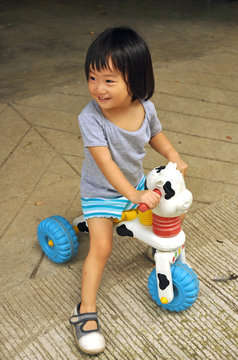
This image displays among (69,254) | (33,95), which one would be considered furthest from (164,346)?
(33,95)

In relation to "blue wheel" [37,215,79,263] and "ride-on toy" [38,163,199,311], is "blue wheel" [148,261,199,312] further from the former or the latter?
"blue wheel" [37,215,79,263]

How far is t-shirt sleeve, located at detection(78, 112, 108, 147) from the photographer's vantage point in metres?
1.45

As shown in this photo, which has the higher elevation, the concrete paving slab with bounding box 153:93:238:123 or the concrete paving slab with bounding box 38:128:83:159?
the concrete paving slab with bounding box 38:128:83:159

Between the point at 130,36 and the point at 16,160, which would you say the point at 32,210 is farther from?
the point at 130,36

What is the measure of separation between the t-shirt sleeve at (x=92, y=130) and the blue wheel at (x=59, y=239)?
38cm

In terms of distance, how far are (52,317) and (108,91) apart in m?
0.74

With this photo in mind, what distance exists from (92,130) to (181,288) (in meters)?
0.56

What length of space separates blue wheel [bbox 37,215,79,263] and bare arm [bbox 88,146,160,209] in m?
0.35

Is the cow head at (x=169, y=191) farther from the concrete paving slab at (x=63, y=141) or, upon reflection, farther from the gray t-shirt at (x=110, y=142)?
the concrete paving slab at (x=63, y=141)

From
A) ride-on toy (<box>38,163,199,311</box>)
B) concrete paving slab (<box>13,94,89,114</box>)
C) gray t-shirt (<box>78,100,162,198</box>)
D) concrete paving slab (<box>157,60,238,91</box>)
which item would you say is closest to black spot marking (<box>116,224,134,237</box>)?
ride-on toy (<box>38,163,199,311</box>)

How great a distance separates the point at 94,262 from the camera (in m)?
1.52

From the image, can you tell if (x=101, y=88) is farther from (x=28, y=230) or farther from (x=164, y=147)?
(x=28, y=230)

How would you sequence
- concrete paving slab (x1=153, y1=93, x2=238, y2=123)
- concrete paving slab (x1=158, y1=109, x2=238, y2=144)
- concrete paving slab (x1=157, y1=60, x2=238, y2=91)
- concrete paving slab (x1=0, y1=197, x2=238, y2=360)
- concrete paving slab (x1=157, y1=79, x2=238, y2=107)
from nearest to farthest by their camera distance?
concrete paving slab (x1=0, y1=197, x2=238, y2=360) → concrete paving slab (x1=158, y1=109, x2=238, y2=144) → concrete paving slab (x1=153, y1=93, x2=238, y2=123) → concrete paving slab (x1=157, y1=79, x2=238, y2=107) → concrete paving slab (x1=157, y1=60, x2=238, y2=91)

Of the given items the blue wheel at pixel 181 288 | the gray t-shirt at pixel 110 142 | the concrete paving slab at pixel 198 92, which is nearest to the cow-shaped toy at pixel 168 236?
the blue wheel at pixel 181 288
